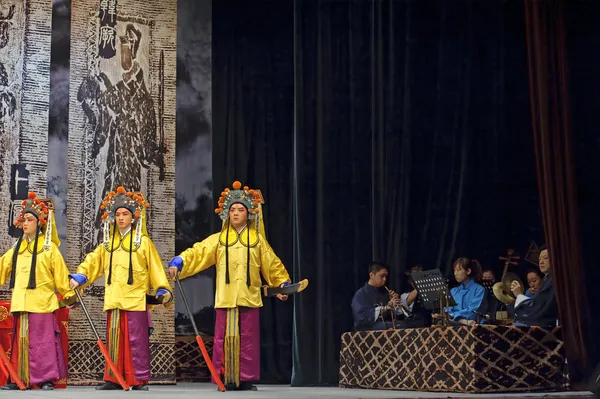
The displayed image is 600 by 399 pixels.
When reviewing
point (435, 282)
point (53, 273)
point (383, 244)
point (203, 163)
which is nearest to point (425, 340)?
point (435, 282)

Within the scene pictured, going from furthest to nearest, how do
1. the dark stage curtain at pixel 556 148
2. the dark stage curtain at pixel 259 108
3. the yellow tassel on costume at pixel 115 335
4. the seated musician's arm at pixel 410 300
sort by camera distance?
the dark stage curtain at pixel 259 108
the seated musician's arm at pixel 410 300
the yellow tassel on costume at pixel 115 335
the dark stage curtain at pixel 556 148

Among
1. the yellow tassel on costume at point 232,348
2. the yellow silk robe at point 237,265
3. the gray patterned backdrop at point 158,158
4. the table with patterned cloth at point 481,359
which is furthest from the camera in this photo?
the gray patterned backdrop at point 158,158

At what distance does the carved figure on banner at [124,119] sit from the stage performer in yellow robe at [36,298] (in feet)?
5.32

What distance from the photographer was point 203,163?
964cm

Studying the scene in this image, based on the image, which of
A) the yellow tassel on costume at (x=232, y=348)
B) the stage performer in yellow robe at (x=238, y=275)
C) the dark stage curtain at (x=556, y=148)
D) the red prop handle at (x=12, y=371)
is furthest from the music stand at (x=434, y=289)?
the red prop handle at (x=12, y=371)

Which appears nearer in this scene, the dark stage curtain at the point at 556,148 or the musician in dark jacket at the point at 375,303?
the dark stage curtain at the point at 556,148

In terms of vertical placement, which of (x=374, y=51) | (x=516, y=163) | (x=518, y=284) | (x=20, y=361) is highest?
(x=374, y=51)

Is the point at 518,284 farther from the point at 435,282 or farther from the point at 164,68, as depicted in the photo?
the point at 164,68

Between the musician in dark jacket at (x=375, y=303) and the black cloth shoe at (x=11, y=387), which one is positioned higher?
the musician in dark jacket at (x=375, y=303)

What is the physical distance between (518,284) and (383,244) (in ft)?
5.63

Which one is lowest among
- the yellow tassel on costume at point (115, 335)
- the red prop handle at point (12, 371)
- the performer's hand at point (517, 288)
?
the red prop handle at point (12, 371)

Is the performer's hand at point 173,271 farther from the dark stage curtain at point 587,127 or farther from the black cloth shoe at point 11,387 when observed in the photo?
the dark stage curtain at point 587,127

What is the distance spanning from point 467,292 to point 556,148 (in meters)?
1.32

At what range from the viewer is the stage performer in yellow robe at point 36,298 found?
7.39 m
